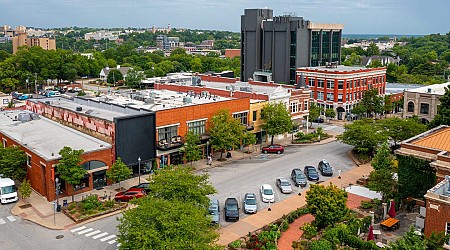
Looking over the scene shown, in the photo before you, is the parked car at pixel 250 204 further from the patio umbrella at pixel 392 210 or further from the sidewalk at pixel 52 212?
the patio umbrella at pixel 392 210

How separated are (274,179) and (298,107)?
23.2m

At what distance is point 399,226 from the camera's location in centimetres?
3334

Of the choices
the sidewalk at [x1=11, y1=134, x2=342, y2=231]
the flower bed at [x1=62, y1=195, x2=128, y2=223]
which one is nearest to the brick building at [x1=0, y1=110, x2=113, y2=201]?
the sidewalk at [x1=11, y1=134, x2=342, y2=231]

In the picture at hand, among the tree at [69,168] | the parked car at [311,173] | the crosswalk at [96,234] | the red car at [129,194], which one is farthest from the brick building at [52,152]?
the parked car at [311,173]

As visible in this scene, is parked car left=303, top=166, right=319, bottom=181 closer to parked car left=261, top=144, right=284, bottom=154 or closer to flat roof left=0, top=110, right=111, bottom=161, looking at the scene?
parked car left=261, top=144, right=284, bottom=154

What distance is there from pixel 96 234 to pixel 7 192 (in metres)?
11.7

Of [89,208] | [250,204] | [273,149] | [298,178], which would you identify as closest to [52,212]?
[89,208]

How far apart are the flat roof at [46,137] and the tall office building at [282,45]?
48.9 m

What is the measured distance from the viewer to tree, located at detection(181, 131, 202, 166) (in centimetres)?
4747

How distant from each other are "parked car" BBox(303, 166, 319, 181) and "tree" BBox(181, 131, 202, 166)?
11495 millimetres

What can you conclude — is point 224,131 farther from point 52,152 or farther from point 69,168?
point 52,152

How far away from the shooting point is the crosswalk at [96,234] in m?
31.8

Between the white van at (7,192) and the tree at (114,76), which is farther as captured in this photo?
the tree at (114,76)

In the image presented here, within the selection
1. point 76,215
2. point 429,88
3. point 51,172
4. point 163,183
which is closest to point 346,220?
point 163,183
